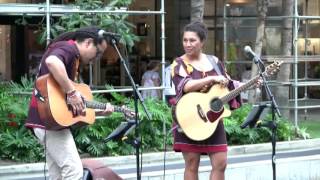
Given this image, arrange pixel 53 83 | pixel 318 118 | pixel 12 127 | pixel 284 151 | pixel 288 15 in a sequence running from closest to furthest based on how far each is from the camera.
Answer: pixel 53 83 < pixel 12 127 < pixel 284 151 < pixel 288 15 < pixel 318 118

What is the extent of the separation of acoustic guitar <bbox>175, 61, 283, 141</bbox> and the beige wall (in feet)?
37.8

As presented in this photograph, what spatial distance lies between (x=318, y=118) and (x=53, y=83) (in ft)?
40.3

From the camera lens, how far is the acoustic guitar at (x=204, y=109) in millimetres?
6495

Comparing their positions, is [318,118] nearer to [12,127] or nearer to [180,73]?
[12,127]

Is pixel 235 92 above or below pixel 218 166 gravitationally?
above

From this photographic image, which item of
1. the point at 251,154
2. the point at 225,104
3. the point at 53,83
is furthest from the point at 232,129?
the point at 53,83

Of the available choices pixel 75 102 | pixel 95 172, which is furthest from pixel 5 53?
pixel 75 102

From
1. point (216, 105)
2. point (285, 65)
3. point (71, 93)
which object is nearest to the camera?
point (71, 93)

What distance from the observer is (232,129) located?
37.3 feet

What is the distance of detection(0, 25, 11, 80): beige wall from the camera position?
17.5 metres

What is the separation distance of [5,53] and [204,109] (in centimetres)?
1239

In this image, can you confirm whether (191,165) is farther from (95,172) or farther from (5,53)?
(5,53)

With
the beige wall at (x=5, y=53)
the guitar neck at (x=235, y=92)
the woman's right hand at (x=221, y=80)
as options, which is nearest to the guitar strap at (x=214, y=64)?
the woman's right hand at (x=221, y=80)

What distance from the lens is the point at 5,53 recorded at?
711 inches
